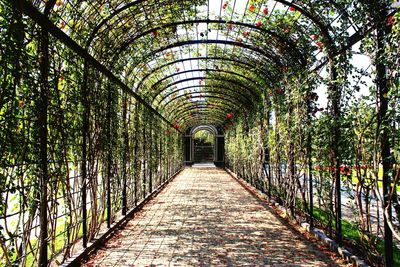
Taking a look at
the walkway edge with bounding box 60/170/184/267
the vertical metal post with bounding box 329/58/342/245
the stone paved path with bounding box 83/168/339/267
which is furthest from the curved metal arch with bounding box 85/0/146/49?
the vertical metal post with bounding box 329/58/342/245

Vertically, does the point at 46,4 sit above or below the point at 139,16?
below

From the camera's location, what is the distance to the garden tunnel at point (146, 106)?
2.92 m

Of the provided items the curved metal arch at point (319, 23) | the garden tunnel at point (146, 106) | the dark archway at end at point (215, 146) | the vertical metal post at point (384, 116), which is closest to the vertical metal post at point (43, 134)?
the garden tunnel at point (146, 106)

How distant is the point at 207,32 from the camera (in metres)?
6.73

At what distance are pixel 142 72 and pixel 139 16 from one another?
8.40 ft

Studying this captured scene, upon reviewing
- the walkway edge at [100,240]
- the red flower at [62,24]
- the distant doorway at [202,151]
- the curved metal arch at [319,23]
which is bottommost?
the walkway edge at [100,240]

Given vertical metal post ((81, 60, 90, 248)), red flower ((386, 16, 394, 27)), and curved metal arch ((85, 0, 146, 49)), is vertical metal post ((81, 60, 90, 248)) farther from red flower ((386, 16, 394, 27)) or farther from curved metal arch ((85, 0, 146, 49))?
red flower ((386, 16, 394, 27))

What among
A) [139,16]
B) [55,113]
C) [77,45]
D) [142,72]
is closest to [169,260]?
[55,113]

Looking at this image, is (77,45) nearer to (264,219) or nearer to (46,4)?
(46,4)

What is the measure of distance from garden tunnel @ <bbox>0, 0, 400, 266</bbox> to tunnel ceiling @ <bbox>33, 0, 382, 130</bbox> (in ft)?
0.08

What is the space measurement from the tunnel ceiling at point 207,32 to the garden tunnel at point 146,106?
3cm

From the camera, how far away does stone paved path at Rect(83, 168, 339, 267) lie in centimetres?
410

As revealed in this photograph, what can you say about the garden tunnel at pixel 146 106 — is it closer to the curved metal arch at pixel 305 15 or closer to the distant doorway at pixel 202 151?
the curved metal arch at pixel 305 15

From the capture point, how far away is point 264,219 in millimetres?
6602
